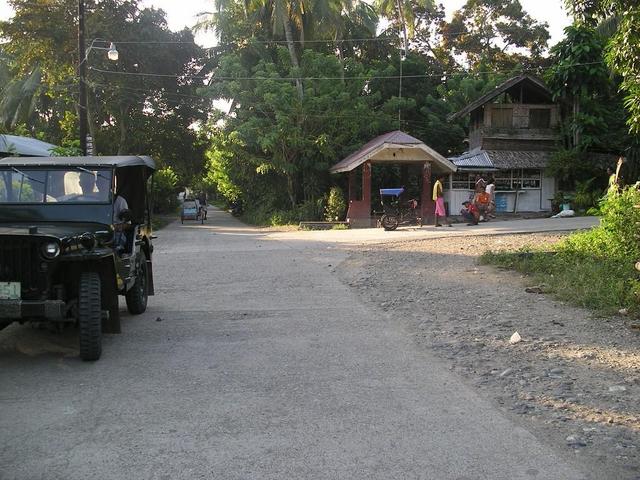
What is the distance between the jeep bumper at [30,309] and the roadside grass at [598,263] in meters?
6.57

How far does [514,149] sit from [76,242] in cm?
2770

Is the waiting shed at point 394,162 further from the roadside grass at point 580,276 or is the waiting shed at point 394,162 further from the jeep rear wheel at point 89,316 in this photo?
the jeep rear wheel at point 89,316

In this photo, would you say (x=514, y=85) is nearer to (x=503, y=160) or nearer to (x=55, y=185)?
(x=503, y=160)

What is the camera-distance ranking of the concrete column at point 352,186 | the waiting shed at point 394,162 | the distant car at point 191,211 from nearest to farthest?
the waiting shed at point 394,162, the concrete column at point 352,186, the distant car at point 191,211

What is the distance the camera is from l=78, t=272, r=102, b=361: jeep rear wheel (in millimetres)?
5703

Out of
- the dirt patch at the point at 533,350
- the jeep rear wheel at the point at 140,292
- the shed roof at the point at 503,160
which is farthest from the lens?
the shed roof at the point at 503,160

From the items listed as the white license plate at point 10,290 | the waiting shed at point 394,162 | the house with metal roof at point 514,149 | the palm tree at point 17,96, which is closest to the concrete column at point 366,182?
the waiting shed at point 394,162

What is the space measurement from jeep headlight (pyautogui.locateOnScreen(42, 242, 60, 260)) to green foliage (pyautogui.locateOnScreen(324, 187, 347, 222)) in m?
22.7

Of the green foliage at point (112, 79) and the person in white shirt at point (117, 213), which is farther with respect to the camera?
the green foliage at point (112, 79)

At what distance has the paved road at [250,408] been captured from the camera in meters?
3.63

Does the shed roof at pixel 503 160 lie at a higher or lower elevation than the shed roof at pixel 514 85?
lower

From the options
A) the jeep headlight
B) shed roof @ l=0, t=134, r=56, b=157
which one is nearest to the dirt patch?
the jeep headlight

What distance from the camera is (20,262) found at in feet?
18.4

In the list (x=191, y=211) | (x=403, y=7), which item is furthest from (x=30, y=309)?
(x=403, y=7)
